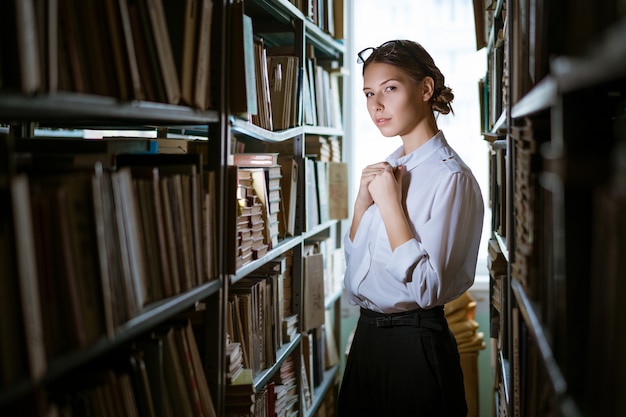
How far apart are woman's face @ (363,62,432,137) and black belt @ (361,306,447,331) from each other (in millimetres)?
610

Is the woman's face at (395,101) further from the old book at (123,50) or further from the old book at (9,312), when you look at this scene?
the old book at (9,312)

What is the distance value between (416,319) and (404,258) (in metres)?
0.23

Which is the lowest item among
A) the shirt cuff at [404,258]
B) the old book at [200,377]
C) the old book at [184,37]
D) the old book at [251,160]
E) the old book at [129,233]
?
the old book at [200,377]

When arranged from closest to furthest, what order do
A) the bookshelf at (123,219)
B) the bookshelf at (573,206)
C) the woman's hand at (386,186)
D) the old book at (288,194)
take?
the bookshelf at (573,206) < the bookshelf at (123,219) < the woman's hand at (386,186) < the old book at (288,194)

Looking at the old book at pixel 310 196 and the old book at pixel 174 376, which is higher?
the old book at pixel 310 196

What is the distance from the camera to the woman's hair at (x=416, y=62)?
216 cm

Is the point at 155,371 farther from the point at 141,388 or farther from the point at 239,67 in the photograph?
the point at 239,67

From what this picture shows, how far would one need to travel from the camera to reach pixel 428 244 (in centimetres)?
194

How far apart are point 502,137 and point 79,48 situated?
62.1 inches

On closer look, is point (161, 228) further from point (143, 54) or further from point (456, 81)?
point (456, 81)

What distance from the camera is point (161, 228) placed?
129 cm

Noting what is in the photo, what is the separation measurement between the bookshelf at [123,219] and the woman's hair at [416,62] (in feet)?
1.34

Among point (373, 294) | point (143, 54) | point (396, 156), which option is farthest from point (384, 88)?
point (143, 54)

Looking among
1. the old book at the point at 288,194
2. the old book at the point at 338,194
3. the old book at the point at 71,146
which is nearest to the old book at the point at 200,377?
the old book at the point at 71,146
